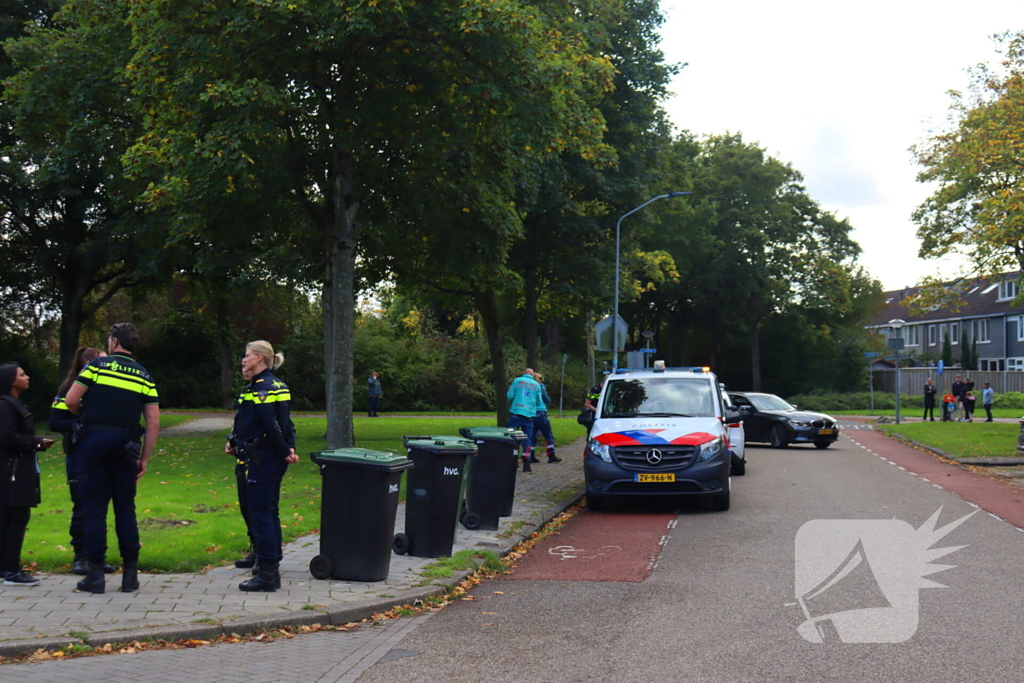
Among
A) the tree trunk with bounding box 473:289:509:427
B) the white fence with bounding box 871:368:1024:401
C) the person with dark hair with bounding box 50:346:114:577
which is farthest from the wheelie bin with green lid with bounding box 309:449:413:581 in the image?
the white fence with bounding box 871:368:1024:401

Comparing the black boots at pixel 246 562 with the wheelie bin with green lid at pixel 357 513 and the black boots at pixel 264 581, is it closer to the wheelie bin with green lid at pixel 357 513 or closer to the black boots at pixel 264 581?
the wheelie bin with green lid at pixel 357 513

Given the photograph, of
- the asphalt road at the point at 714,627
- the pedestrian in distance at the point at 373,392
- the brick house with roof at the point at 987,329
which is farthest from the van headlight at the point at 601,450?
the brick house with roof at the point at 987,329

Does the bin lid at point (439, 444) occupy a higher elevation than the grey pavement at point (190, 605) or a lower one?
higher

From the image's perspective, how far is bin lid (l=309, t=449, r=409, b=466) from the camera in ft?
25.6

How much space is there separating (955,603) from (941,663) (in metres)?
1.89

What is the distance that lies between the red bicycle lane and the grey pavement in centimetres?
795

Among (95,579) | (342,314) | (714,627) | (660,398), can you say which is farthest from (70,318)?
(714,627)

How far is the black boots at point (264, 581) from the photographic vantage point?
24.6ft

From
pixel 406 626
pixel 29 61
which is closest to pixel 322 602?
pixel 406 626

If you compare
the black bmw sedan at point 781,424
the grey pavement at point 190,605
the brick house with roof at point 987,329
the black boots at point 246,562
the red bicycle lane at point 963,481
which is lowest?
the red bicycle lane at point 963,481

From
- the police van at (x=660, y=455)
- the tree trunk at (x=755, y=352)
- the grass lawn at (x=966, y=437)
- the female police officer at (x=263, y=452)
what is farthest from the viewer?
the tree trunk at (x=755, y=352)

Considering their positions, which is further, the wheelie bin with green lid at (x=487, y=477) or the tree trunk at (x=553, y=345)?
the tree trunk at (x=553, y=345)

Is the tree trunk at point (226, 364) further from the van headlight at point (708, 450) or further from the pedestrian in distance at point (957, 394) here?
the van headlight at point (708, 450)

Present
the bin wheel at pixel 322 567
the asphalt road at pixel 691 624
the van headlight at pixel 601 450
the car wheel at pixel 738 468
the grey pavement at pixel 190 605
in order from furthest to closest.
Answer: the car wheel at pixel 738 468 → the van headlight at pixel 601 450 → the bin wheel at pixel 322 567 → the grey pavement at pixel 190 605 → the asphalt road at pixel 691 624
